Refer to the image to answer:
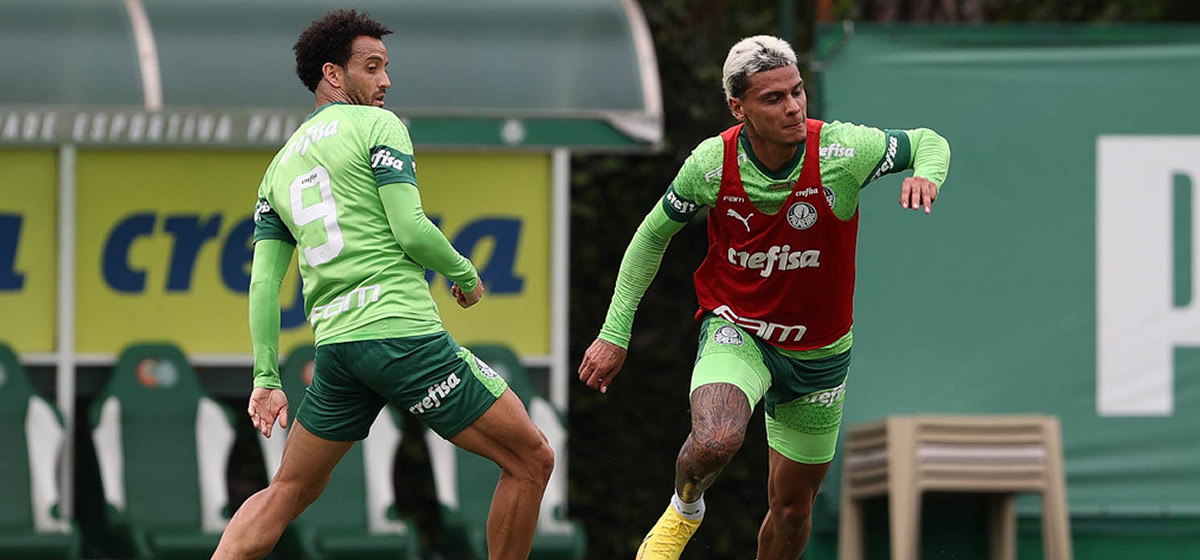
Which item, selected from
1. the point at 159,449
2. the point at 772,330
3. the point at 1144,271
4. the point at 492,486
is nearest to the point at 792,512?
the point at 772,330

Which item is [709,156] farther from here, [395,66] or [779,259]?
[395,66]

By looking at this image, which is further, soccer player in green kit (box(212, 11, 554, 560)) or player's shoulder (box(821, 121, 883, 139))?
player's shoulder (box(821, 121, 883, 139))

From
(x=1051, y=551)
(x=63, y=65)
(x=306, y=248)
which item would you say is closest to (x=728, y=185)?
(x=306, y=248)

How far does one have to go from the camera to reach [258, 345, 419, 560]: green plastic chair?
11.5m

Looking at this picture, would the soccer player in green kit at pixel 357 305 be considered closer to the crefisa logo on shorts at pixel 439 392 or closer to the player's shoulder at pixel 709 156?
the crefisa logo on shorts at pixel 439 392

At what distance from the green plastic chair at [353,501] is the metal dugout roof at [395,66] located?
150cm

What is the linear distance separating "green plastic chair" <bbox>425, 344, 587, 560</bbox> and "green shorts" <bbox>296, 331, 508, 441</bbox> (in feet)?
15.2

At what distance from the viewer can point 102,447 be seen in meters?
11.7

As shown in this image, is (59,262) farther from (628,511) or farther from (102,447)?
(628,511)

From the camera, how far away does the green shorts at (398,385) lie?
22.6 ft

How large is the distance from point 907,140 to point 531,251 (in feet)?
17.4

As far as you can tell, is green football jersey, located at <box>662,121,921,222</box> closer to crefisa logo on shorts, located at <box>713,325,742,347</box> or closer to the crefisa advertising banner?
crefisa logo on shorts, located at <box>713,325,742,347</box>

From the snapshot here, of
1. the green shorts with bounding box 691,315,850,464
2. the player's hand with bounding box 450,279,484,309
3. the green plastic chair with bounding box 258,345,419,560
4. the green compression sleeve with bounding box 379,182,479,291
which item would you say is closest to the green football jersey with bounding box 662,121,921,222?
the green shorts with bounding box 691,315,850,464

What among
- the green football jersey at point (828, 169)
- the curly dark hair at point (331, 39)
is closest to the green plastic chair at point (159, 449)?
the curly dark hair at point (331, 39)
